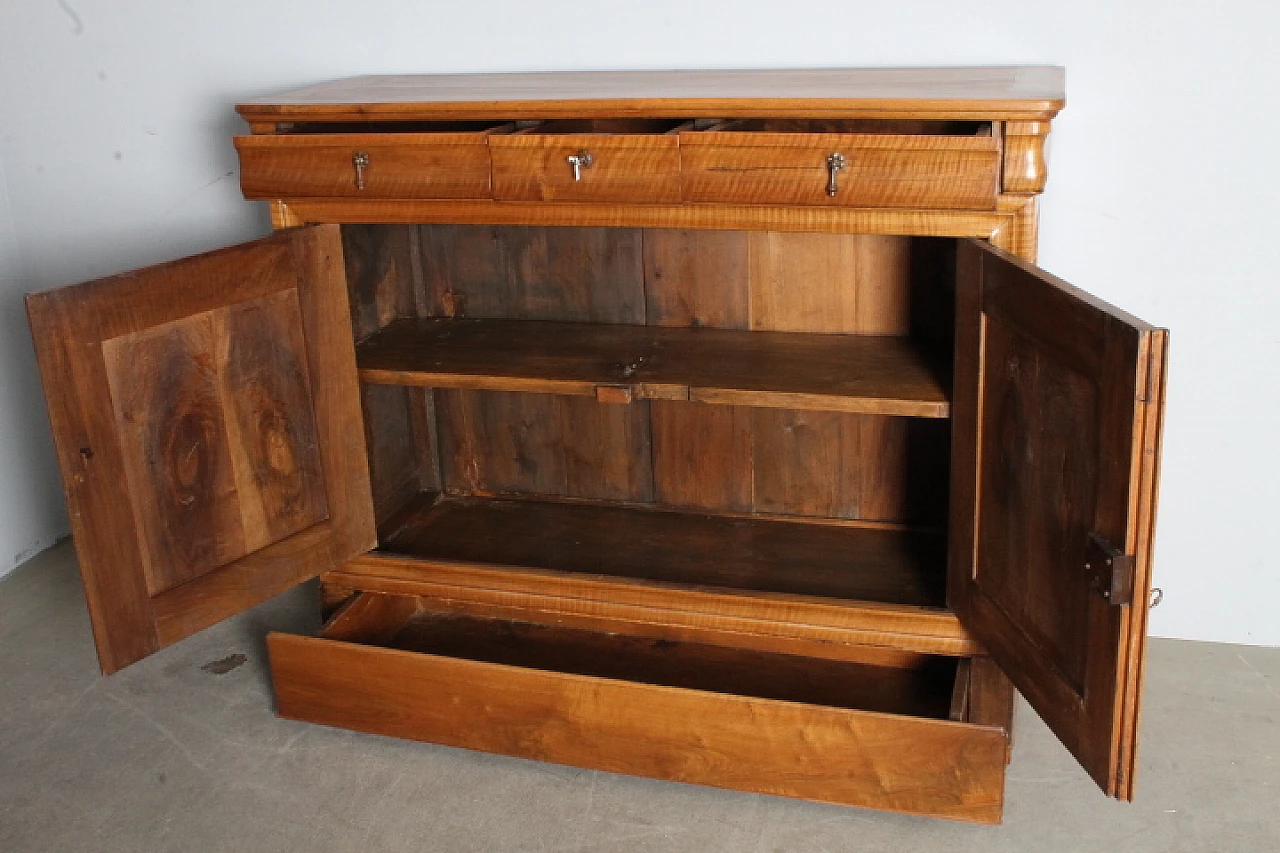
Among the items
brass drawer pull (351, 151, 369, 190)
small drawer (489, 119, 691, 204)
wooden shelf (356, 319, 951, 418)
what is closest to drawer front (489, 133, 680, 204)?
small drawer (489, 119, 691, 204)

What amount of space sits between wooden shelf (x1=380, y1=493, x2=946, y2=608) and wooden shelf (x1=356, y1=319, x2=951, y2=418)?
0.34 metres

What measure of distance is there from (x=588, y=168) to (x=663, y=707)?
86 cm

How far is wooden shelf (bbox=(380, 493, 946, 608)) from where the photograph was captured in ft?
7.50

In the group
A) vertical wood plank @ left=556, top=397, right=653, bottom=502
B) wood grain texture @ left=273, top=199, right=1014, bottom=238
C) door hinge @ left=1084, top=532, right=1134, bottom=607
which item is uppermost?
wood grain texture @ left=273, top=199, right=1014, bottom=238

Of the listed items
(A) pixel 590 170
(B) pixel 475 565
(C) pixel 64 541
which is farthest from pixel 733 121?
(C) pixel 64 541

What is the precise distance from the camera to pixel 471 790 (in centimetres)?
216

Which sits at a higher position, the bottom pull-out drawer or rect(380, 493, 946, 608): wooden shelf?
rect(380, 493, 946, 608): wooden shelf

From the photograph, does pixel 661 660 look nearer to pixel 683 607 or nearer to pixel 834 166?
pixel 683 607

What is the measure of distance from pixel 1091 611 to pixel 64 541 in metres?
2.51

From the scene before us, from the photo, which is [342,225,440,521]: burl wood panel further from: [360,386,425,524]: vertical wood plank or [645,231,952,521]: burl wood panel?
[645,231,952,521]: burl wood panel

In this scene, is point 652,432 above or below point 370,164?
below

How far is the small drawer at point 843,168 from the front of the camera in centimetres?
185

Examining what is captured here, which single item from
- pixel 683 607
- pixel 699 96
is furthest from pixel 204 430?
pixel 699 96

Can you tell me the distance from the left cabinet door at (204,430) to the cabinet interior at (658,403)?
0.17 meters
